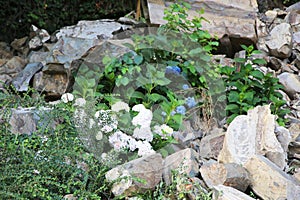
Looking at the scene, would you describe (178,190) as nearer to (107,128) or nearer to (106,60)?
(107,128)

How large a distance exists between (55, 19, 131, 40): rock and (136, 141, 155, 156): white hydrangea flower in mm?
1743

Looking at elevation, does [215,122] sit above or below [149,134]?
below

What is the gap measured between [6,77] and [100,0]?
1.36 metres

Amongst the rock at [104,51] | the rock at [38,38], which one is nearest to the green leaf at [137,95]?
the rock at [104,51]

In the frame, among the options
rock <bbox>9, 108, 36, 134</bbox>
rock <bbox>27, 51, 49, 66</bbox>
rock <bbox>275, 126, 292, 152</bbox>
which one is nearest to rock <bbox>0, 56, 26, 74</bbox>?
rock <bbox>27, 51, 49, 66</bbox>

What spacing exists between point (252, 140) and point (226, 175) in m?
0.46

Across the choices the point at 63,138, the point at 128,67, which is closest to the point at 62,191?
the point at 63,138

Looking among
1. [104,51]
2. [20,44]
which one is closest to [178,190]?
[104,51]

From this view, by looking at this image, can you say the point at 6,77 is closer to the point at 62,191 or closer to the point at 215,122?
the point at 215,122

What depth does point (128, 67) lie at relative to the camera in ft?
9.80

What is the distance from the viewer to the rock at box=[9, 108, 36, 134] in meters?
2.45

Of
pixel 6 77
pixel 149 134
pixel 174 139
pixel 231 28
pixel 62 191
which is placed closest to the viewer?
pixel 62 191

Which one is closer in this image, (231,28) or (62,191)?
(62,191)

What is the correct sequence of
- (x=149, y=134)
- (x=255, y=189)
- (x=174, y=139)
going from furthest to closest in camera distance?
(x=174, y=139) < (x=149, y=134) < (x=255, y=189)
